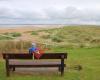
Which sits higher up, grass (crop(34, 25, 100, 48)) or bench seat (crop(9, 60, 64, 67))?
bench seat (crop(9, 60, 64, 67))

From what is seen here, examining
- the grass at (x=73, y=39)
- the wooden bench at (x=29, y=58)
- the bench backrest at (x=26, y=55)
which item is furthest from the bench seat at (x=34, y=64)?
the grass at (x=73, y=39)

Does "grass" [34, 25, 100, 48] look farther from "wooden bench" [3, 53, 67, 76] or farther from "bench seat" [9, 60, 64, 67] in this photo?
"wooden bench" [3, 53, 67, 76]

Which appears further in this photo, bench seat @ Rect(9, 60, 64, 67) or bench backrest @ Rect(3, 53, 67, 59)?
bench seat @ Rect(9, 60, 64, 67)

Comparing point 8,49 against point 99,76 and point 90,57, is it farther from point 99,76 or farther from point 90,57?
point 99,76

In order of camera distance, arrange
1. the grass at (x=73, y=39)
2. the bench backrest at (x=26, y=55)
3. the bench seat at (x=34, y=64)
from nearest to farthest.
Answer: the bench backrest at (x=26, y=55) < the bench seat at (x=34, y=64) < the grass at (x=73, y=39)

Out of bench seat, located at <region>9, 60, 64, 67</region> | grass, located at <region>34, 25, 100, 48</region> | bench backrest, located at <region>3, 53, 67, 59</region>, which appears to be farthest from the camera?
→ grass, located at <region>34, 25, 100, 48</region>

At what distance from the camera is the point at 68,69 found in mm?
14328

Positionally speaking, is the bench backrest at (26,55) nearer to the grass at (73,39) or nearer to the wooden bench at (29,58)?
the wooden bench at (29,58)

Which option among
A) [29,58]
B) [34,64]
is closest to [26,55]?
[29,58]

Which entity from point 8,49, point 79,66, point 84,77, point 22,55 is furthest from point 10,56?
point 8,49

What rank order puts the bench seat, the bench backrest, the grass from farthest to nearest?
the grass → the bench seat → the bench backrest

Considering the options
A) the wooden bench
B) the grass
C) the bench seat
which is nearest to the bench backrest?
the wooden bench

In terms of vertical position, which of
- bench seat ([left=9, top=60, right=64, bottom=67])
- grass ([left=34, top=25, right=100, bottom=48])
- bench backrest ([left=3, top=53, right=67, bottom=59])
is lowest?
grass ([left=34, top=25, right=100, bottom=48])

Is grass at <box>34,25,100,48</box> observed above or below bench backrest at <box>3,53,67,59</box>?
below
